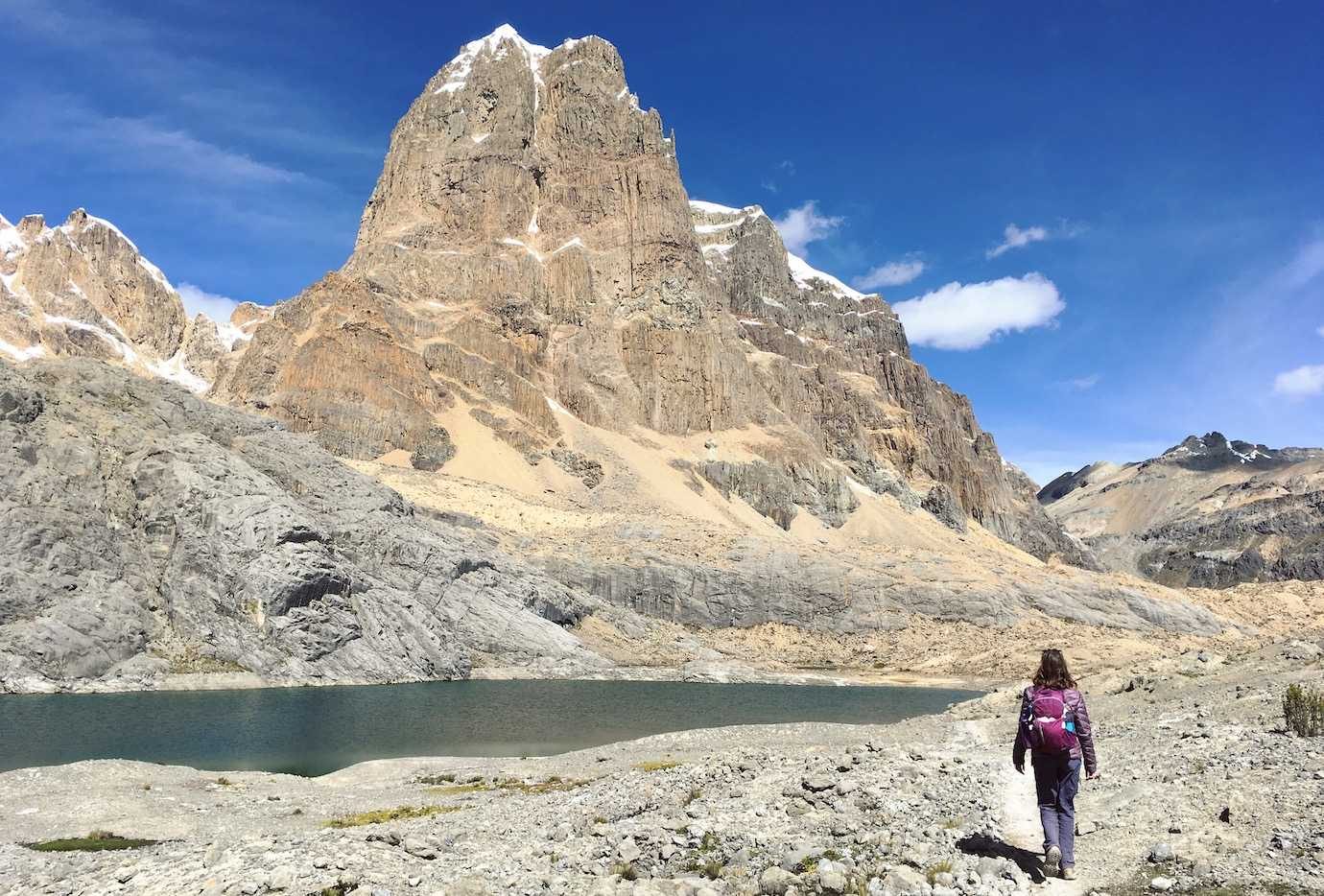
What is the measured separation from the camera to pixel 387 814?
28703 mm

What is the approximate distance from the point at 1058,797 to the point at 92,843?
27633mm

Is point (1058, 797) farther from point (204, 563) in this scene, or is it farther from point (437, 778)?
point (204, 563)

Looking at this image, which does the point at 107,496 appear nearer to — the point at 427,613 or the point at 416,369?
the point at 427,613

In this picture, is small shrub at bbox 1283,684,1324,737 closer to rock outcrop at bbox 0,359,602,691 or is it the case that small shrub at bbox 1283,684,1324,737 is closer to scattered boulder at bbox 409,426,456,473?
rock outcrop at bbox 0,359,602,691

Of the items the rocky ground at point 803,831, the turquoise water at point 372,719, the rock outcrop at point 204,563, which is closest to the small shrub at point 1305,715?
the rocky ground at point 803,831

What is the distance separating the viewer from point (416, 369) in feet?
596

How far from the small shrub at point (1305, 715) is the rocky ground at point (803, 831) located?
399mm

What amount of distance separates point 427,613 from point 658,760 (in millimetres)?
60732

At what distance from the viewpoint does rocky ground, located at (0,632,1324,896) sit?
1319 cm

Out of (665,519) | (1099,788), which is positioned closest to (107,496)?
(665,519)

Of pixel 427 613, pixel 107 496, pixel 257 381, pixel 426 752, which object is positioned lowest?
pixel 426 752

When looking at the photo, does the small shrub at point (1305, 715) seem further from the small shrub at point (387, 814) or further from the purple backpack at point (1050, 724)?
the small shrub at point (387, 814)

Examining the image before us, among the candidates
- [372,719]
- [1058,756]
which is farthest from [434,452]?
[1058,756]

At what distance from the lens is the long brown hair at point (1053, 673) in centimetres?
1369
